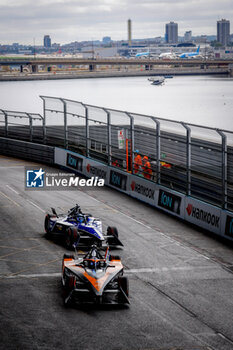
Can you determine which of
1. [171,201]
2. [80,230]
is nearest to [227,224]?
[171,201]

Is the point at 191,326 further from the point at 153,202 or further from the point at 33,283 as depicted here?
the point at 153,202

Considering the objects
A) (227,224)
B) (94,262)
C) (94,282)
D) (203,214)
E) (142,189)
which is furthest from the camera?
(142,189)

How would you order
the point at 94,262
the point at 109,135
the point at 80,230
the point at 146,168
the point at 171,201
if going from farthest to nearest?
the point at 109,135, the point at 146,168, the point at 171,201, the point at 80,230, the point at 94,262

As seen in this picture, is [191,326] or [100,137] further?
[100,137]

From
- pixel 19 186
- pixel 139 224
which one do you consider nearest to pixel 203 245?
pixel 139 224

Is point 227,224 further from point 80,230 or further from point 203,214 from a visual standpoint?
point 80,230

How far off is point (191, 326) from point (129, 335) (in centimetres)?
155

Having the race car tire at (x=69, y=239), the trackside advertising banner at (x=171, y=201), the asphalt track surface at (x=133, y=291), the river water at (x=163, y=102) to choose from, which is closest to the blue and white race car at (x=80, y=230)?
the race car tire at (x=69, y=239)

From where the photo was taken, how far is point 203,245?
69.3 feet

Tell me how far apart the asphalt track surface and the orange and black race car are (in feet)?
0.99

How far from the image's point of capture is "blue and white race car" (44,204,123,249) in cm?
1958

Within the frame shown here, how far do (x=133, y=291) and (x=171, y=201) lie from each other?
413 inches

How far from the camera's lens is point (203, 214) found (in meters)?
23.7

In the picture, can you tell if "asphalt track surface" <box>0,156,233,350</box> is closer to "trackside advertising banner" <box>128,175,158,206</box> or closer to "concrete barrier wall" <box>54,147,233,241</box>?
"concrete barrier wall" <box>54,147,233,241</box>
